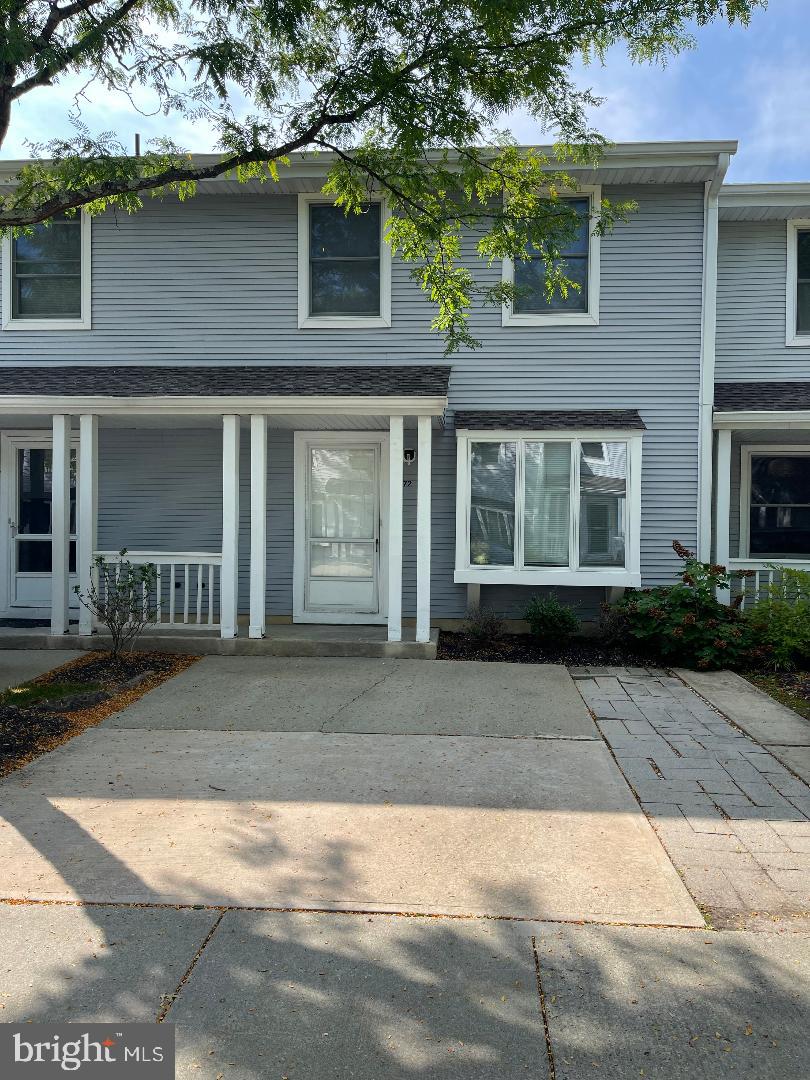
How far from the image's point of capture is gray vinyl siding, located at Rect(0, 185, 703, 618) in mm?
9648

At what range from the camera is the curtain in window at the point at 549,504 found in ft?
29.8

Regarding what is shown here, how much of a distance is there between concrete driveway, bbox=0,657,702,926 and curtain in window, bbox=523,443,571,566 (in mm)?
2605

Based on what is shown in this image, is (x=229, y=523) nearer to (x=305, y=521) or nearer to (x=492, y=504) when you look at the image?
(x=305, y=521)

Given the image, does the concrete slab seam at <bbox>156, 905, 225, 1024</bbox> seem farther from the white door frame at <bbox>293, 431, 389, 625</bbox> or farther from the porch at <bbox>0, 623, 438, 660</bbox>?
the white door frame at <bbox>293, 431, 389, 625</bbox>

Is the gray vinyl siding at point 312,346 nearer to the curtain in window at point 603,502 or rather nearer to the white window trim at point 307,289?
the white window trim at point 307,289

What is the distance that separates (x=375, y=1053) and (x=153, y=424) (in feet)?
27.6

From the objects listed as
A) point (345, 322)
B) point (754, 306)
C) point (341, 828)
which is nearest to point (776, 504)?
point (754, 306)

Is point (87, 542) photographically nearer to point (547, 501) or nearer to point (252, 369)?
point (252, 369)

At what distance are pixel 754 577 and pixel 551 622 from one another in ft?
9.36

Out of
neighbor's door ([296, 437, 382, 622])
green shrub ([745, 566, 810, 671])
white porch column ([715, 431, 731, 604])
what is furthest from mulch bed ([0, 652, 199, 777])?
white porch column ([715, 431, 731, 604])

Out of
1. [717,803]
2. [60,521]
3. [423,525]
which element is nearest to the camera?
[717,803]

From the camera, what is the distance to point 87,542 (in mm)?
8906

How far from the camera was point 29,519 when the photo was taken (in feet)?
33.9

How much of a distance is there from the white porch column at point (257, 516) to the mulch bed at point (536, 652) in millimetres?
2116
